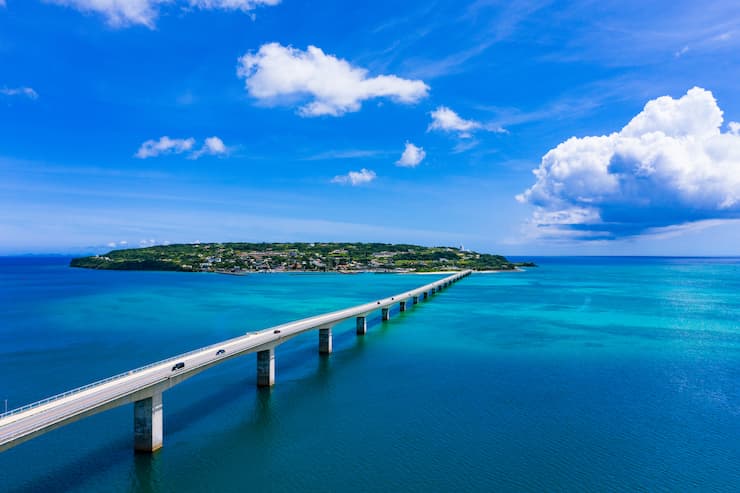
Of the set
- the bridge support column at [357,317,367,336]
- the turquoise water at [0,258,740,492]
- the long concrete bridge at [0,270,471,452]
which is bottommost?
the turquoise water at [0,258,740,492]

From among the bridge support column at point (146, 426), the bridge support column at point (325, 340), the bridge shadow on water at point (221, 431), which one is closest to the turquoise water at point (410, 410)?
the bridge shadow on water at point (221, 431)

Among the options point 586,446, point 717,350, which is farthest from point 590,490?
point 717,350

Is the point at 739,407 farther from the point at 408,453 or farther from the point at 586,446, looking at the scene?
the point at 408,453

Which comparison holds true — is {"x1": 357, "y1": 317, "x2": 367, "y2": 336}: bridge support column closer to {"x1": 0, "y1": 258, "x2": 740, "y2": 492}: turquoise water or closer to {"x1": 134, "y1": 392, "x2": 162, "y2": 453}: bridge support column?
{"x1": 0, "y1": 258, "x2": 740, "y2": 492}: turquoise water

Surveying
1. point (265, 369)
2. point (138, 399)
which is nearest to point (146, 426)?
point (138, 399)

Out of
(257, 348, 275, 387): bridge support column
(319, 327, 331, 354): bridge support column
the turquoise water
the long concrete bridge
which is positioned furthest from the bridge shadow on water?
the long concrete bridge

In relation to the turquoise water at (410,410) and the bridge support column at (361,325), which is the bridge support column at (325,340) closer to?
the turquoise water at (410,410)

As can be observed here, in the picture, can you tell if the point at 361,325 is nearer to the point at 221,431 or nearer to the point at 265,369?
the point at 265,369
